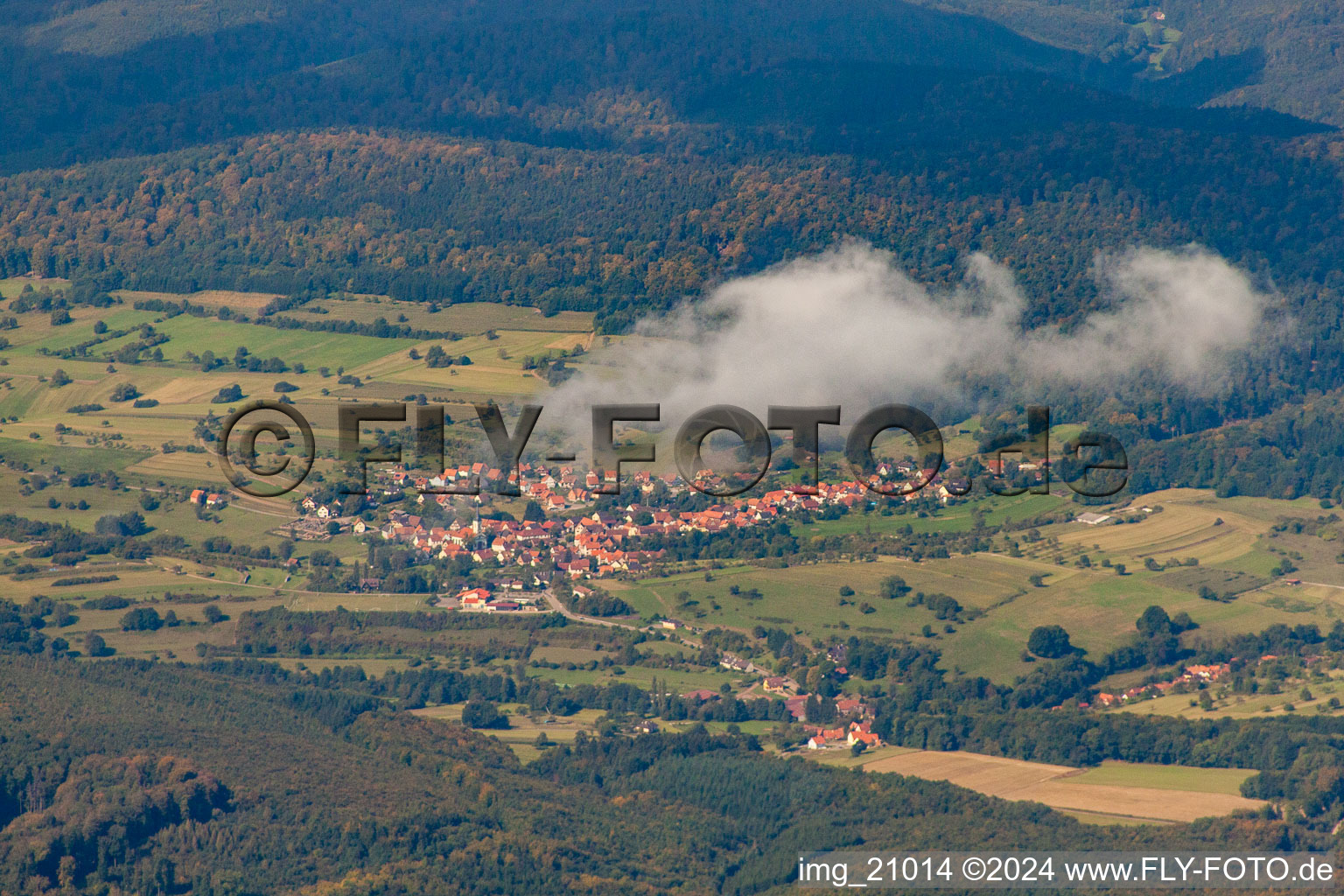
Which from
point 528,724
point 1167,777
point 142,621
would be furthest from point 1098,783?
point 142,621

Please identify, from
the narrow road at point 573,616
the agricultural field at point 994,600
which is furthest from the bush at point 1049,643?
the narrow road at point 573,616

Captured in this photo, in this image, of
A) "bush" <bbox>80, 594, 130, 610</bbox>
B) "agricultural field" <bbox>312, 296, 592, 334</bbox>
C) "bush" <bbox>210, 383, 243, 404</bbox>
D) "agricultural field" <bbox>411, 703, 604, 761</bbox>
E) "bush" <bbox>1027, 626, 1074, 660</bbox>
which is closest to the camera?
"agricultural field" <bbox>411, 703, 604, 761</bbox>

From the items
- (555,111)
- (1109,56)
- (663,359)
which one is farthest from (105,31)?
(663,359)

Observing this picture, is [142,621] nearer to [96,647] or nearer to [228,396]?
[96,647]

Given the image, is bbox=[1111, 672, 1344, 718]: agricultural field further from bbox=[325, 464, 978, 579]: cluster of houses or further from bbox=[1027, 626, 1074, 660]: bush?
bbox=[325, 464, 978, 579]: cluster of houses

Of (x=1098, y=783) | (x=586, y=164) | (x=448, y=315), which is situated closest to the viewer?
(x=1098, y=783)

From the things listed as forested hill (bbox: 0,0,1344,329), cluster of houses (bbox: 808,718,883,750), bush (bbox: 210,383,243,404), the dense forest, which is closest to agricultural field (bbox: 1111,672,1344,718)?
cluster of houses (bbox: 808,718,883,750)
